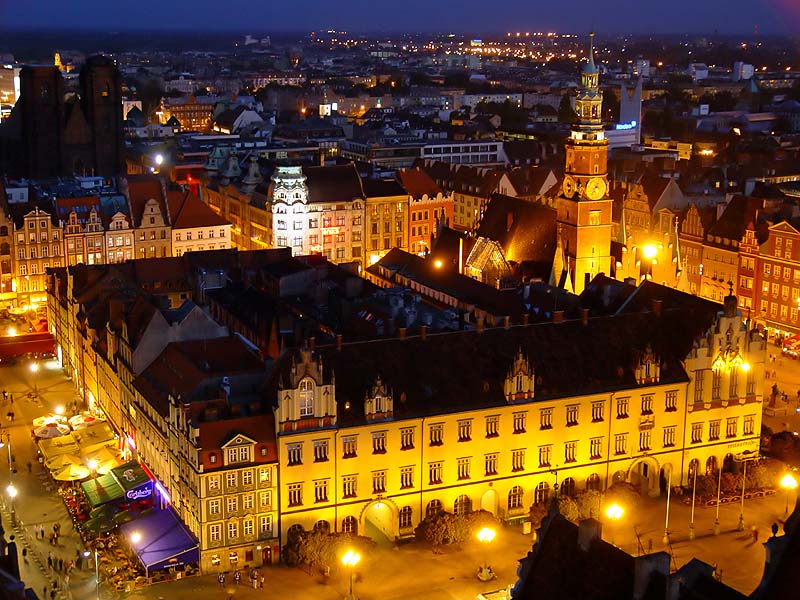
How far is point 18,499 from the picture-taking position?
78375mm

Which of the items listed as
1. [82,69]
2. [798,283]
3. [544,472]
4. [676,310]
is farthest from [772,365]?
[82,69]

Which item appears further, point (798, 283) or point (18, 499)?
point (798, 283)

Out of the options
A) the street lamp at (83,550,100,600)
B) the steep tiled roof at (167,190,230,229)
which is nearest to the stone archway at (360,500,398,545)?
the street lamp at (83,550,100,600)

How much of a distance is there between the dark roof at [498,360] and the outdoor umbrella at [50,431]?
21314 mm

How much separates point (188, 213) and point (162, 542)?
70.6 meters

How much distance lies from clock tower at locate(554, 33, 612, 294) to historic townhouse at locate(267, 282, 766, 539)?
32.3m

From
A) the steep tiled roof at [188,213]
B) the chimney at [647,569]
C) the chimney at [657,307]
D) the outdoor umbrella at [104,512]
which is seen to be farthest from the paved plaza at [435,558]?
the steep tiled roof at [188,213]

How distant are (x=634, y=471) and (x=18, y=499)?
3858 cm

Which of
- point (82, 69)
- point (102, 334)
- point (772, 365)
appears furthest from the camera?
point (82, 69)

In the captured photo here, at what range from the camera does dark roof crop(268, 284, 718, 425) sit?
72.2 meters

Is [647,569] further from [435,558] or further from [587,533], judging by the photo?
[435,558]

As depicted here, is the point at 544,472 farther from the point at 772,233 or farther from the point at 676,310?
the point at 772,233

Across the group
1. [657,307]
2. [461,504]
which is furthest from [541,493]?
[657,307]

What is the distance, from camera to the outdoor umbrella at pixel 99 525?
7200 cm
